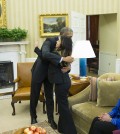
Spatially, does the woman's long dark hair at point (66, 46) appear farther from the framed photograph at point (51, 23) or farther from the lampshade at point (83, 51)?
the framed photograph at point (51, 23)

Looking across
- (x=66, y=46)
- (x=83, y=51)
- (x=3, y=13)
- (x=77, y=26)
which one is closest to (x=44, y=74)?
(x=66, y=46)

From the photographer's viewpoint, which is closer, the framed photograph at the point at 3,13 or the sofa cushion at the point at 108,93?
the sofa cushion at the point at 108,93

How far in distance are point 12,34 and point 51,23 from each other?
1104 mm

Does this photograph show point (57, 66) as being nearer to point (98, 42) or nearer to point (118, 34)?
point (118, 34)

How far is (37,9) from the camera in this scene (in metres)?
5.67

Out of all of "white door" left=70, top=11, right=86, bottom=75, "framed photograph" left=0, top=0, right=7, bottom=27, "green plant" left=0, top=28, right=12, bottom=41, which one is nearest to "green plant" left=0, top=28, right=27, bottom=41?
"green plant" left=0, top=28, right=12, bottom=41

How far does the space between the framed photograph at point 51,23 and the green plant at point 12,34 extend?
0.56 meters

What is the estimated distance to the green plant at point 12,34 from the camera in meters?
5.19

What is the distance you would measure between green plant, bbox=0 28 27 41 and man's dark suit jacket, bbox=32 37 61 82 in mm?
2001

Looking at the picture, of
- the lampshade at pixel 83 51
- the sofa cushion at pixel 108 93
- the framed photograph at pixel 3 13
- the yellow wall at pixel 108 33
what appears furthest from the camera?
the yellow wall at pixel 108 33

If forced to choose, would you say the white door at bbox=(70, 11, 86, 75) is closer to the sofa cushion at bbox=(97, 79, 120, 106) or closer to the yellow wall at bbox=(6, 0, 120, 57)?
the yellow wall at bbox=(6, 0, 120, 57)

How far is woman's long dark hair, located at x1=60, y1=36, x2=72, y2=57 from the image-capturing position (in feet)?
9.79

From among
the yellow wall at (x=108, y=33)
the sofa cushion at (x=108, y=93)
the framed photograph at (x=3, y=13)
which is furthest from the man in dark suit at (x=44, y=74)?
the yellow wall at (x=108, y=33)

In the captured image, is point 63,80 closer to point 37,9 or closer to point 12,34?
point 12,34
